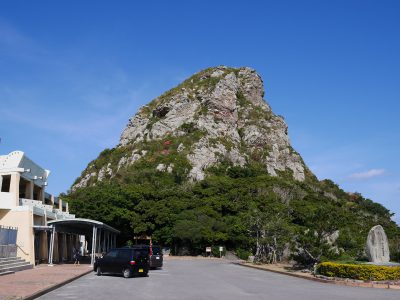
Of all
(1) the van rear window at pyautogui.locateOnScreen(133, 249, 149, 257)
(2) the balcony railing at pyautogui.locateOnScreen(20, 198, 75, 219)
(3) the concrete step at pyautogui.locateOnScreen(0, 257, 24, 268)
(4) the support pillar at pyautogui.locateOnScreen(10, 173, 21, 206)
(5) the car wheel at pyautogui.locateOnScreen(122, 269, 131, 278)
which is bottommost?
(5) the car wheel at pyautogui.locateOnScreen(122, 269, 131, 278)

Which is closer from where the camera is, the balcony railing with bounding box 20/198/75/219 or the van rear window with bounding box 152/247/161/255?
the van rear window with bounding box 152/247/161/255

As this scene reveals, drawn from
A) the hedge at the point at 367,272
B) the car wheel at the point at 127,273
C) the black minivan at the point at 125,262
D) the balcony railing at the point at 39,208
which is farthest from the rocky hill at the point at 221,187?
the balcony railing at the point at 39,208

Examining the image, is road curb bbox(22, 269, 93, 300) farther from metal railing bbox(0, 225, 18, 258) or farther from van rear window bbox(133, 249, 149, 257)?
metal railing bbox(0, 225, 18, 258)

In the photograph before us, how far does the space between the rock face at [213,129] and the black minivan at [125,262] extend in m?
54.1

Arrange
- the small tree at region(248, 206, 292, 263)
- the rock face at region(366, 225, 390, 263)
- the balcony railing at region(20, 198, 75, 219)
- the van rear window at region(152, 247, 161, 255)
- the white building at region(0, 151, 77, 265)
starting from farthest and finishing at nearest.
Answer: the small tree at region(248, 206, 292, 263) → the balcony railing at region(20, 198, 75, 219) → the van rear window at region(152, 247, 161, 255) → the white building at region(0, 151, 77, 265) → the rock face at region(366, 225, 390, 263)

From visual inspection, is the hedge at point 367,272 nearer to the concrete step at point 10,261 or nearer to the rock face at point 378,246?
the rock face at point 378,246

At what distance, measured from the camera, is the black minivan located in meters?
22.0

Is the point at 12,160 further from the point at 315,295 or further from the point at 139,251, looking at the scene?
the point at 315,295

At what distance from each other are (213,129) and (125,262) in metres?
72.5

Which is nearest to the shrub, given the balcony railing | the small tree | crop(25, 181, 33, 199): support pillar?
the small tree

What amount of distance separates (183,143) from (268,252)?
156 ft

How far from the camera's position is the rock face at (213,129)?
284 feet

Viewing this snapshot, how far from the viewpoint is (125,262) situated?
72.6 ft

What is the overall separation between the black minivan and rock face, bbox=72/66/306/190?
54081 mm
